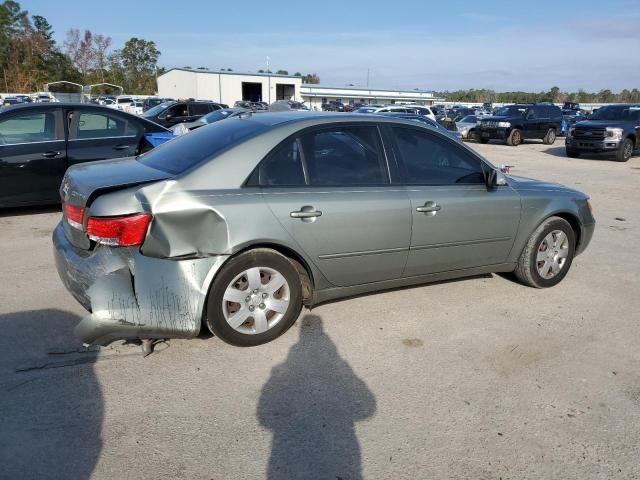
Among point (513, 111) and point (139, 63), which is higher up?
point (139, 63)

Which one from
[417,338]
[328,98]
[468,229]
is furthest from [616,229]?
[328,98]

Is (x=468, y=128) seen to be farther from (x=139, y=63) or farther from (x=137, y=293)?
(x=139, y=63)

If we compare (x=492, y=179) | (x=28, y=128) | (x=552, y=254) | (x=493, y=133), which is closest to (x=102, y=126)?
(x=28, y=128)

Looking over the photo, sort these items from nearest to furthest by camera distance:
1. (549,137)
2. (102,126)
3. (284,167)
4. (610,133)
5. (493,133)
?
(284,167)
(102,126)
(610,133)
(493,133)
(549,137)

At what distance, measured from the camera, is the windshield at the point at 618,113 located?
58.5 ft

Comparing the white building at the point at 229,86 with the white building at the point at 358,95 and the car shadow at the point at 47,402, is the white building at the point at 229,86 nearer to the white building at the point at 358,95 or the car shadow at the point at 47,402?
the white building at the point at 358,95

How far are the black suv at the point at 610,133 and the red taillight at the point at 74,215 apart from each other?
17997 millimetres

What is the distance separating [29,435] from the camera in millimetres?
2633

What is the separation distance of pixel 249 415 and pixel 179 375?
64 centimetres

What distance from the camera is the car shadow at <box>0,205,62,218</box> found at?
24.2ft

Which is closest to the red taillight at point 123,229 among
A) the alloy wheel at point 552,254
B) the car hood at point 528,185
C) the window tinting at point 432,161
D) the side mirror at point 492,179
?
the window tinting at point 432,161

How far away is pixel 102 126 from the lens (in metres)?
7.48

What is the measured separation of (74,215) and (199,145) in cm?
102

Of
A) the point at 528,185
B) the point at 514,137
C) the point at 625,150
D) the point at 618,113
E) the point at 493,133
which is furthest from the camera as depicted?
the point at 493,133
